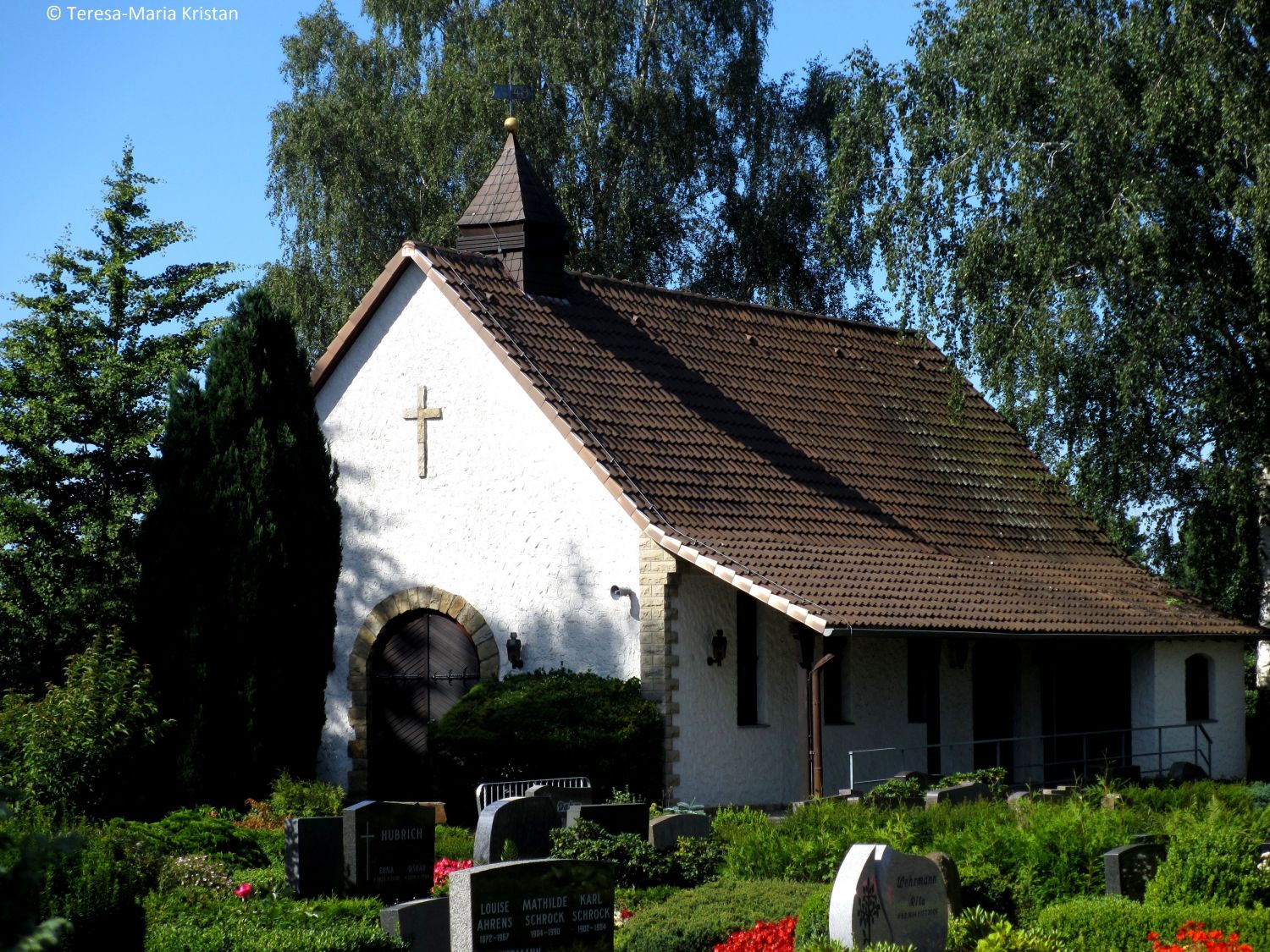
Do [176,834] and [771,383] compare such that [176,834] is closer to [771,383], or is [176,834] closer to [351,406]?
[351,406]

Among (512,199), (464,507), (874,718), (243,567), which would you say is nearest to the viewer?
(243,567)

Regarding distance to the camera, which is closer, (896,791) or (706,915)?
(706,915)

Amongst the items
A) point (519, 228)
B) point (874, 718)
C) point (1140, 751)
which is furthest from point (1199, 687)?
point (519, 228)

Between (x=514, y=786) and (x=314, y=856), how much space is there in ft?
18.6

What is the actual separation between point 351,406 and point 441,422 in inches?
63.8

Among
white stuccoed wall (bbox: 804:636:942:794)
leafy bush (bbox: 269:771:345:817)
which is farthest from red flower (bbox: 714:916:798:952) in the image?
white stuccoed wall (bbox: 804:636:942:794)

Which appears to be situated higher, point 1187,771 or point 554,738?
point 554,738

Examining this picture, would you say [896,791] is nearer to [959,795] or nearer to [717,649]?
[959,795]

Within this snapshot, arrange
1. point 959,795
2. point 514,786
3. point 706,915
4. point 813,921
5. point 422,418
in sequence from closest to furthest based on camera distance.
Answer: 1. point 813,921
2. point 706,915
3. point 959,795
4. point 514,786
5. point 422,418

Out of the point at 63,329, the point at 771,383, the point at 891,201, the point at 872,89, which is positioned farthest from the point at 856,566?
the point at 63,329

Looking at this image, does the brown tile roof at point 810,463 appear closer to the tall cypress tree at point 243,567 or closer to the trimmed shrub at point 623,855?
the tall cypress tree at point 243,567

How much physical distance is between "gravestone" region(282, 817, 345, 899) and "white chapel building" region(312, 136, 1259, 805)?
22.3 ft

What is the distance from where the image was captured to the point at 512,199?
25234 mm

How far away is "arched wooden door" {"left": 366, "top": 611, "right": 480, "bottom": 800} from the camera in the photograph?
75.8 ft
